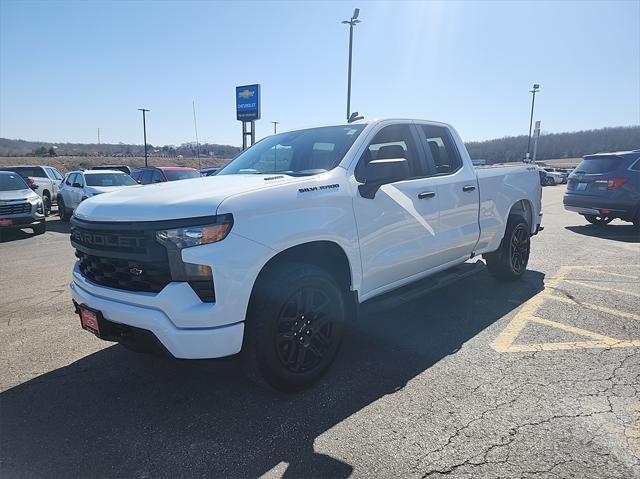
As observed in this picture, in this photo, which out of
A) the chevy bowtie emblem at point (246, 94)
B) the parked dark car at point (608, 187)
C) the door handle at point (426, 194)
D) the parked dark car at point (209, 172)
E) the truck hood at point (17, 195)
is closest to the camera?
the door handle at point (426, 194)

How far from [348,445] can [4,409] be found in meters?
2.39

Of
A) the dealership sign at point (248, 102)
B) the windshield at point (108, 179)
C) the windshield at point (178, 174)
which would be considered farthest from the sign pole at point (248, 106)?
the windshield at point (108, 179)

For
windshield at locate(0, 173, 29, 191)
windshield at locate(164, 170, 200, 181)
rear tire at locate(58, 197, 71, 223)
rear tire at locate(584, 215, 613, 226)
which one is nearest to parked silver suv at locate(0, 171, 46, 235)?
windshield at locate(0, 173, 29, 191)

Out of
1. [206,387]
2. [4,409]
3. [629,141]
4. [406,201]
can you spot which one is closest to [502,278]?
[406,201]

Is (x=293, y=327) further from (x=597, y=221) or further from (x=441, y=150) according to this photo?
(x=597, y=221)

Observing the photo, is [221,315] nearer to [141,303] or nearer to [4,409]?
[141,303]

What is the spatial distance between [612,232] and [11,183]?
1493 cm

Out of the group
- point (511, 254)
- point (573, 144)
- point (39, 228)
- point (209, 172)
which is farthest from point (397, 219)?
point (573, 144)

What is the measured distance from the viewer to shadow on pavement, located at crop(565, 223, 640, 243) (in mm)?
9609

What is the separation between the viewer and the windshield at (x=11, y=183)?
36.4 feet

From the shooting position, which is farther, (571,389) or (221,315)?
(571,389)

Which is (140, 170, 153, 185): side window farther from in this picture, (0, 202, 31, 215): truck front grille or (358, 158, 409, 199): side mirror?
(358, 158, 409, 199): side mirror

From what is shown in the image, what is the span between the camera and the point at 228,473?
2.39 m

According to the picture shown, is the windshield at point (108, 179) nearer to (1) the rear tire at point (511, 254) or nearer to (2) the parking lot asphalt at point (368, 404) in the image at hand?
(2) the parking lot asphalt at point (368, 404)
